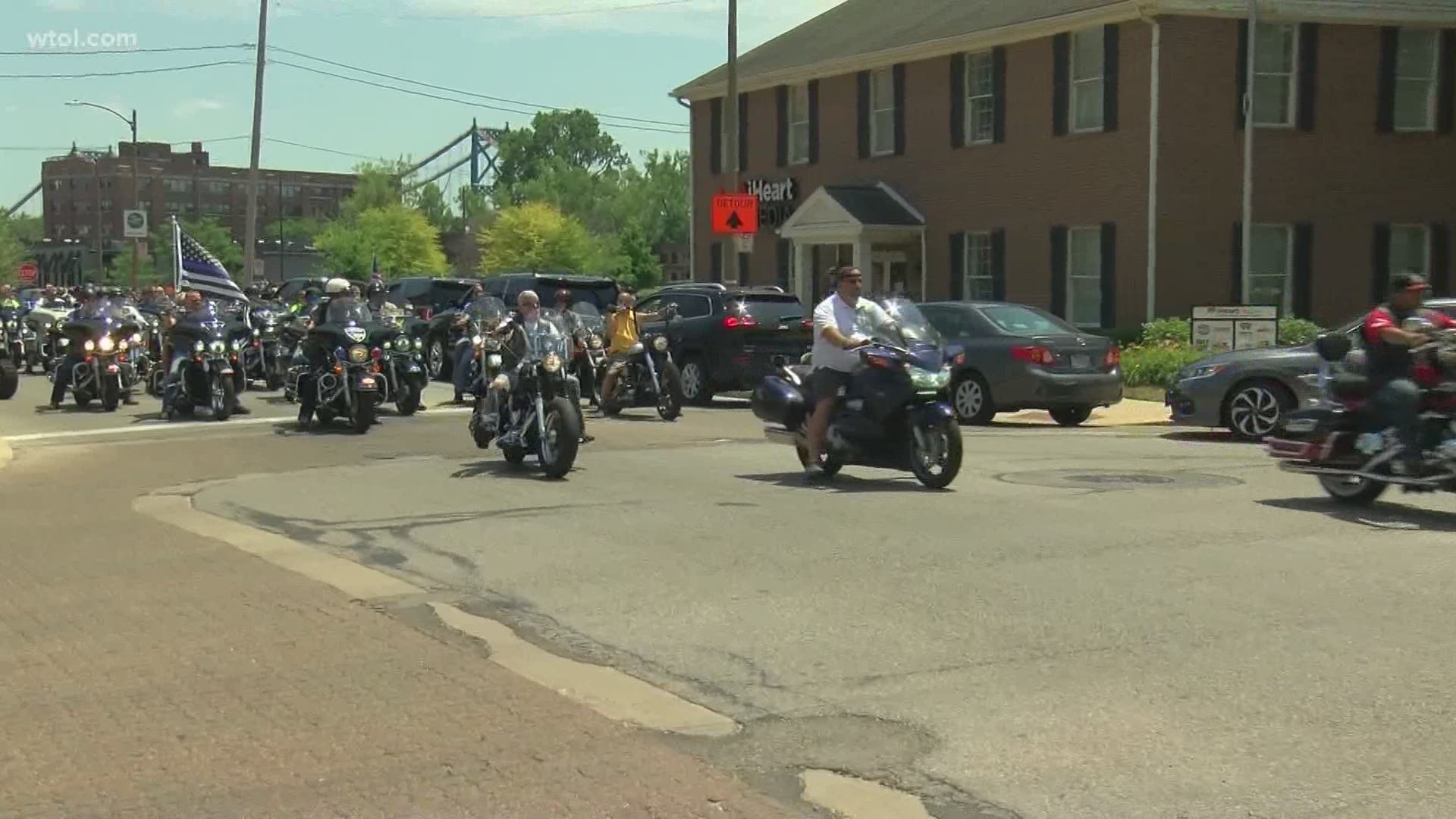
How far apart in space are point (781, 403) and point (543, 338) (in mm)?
2315

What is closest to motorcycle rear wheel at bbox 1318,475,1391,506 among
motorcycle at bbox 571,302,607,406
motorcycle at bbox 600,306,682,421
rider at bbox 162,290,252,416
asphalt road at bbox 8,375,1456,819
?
asphalt road at bbox 8,375,1456,819

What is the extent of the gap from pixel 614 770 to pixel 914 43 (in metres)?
30.8

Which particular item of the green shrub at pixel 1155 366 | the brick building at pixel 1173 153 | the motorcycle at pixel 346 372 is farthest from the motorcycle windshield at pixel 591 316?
the brick building at pixel 1173 153

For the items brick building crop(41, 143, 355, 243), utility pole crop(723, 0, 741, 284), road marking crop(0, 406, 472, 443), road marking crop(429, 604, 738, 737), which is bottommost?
road marking crop(0, 406, 472, 443)

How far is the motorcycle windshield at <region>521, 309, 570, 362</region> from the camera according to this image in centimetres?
1470

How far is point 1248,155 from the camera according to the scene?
29.6 meters

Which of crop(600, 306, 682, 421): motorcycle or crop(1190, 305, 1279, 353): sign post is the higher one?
crop(1190, 305, 1279, 353): sign post

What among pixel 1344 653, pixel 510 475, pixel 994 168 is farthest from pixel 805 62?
pixel 1344 653

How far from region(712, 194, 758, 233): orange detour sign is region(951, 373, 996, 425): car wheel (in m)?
10.4

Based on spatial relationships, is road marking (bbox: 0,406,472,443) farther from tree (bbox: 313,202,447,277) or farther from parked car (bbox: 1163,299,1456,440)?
tree (bbox: 313,202,447,277)

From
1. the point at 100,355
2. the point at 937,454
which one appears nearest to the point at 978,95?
the point at 100,355

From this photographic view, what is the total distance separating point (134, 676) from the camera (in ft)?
23.7

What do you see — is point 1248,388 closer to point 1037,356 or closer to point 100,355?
point 1037,356

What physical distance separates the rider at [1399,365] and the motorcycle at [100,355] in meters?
17.9
